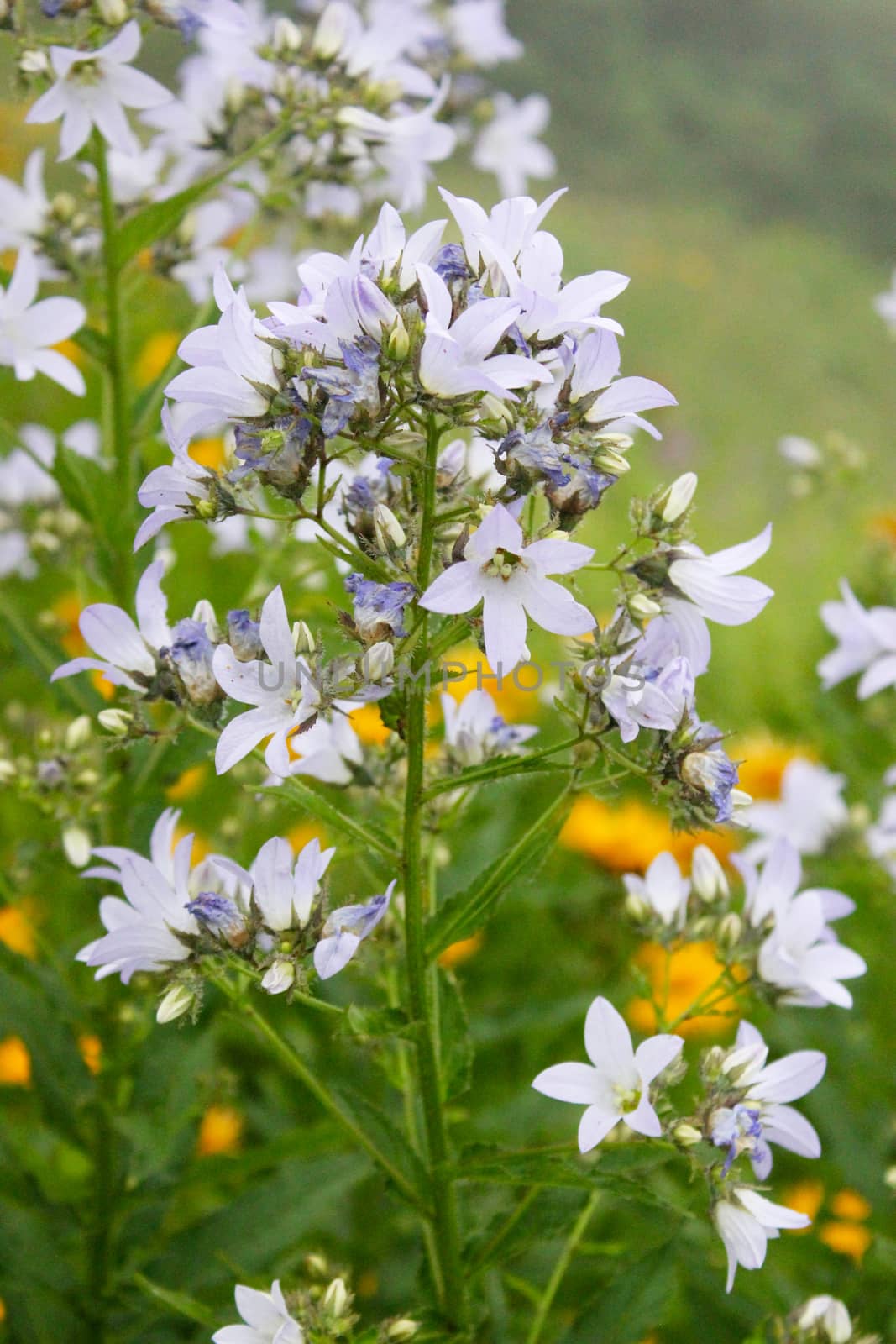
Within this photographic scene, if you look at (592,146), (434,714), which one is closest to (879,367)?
(592,146)

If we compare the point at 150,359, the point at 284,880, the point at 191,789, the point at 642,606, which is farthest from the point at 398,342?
the point at 150,359

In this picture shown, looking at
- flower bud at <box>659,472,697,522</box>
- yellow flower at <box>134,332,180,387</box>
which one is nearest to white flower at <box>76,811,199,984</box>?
flower bud at <box>659,472,697,522</box>

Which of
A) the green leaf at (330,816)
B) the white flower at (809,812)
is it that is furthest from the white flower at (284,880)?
the white flower at (809,812)

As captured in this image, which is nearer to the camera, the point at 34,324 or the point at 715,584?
the point at 715,584

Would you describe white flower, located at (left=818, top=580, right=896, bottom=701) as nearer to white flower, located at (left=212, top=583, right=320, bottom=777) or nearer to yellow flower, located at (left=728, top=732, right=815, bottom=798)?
yellow flower, located at (left=728, top=732, right=815, bottom=798)

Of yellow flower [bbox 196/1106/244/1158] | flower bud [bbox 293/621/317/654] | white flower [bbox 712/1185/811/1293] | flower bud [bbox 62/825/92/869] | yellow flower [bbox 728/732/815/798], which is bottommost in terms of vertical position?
yellow flower [bbox 196/1106/244/1158]

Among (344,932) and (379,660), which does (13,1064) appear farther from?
(379,660)

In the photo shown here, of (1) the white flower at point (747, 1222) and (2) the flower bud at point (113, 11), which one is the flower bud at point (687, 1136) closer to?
(1) the white flower at point (747, 1222)
